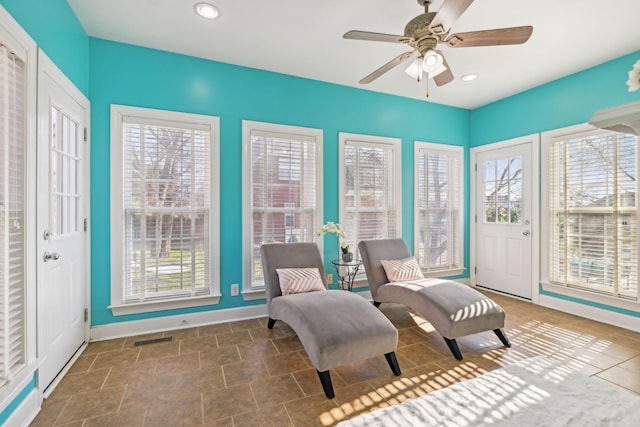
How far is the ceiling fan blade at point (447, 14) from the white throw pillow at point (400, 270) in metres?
2.35

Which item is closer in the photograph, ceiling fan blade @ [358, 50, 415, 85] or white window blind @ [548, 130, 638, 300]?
ceiling fan blade @ [358, 50, 415, 85]

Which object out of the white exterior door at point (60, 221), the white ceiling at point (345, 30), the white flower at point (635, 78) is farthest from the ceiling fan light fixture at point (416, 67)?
the white exterior door at point (60, 221)

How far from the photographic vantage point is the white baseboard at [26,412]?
1595 millimetres

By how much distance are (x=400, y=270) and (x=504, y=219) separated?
2019 millimetres

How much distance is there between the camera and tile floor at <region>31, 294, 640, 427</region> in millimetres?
1804

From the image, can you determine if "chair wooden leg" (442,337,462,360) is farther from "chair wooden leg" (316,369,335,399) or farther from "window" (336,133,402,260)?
"window" (336,133,402,260)

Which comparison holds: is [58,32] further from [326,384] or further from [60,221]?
[326,384]

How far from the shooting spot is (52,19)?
81.0 inches

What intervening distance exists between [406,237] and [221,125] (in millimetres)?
2849

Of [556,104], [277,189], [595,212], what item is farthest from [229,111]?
[595,212]

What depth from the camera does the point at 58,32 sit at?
2.15 meters

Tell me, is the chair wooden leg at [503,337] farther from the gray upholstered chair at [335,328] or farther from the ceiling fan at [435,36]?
the ceiling fan at [435,36]

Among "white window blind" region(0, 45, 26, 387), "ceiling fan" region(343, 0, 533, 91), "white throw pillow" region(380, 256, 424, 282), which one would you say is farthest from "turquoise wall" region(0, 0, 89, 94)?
"white throw pillow" region(380, 256, 424, 282)

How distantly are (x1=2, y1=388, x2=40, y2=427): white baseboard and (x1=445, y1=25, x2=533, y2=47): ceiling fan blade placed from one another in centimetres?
344
